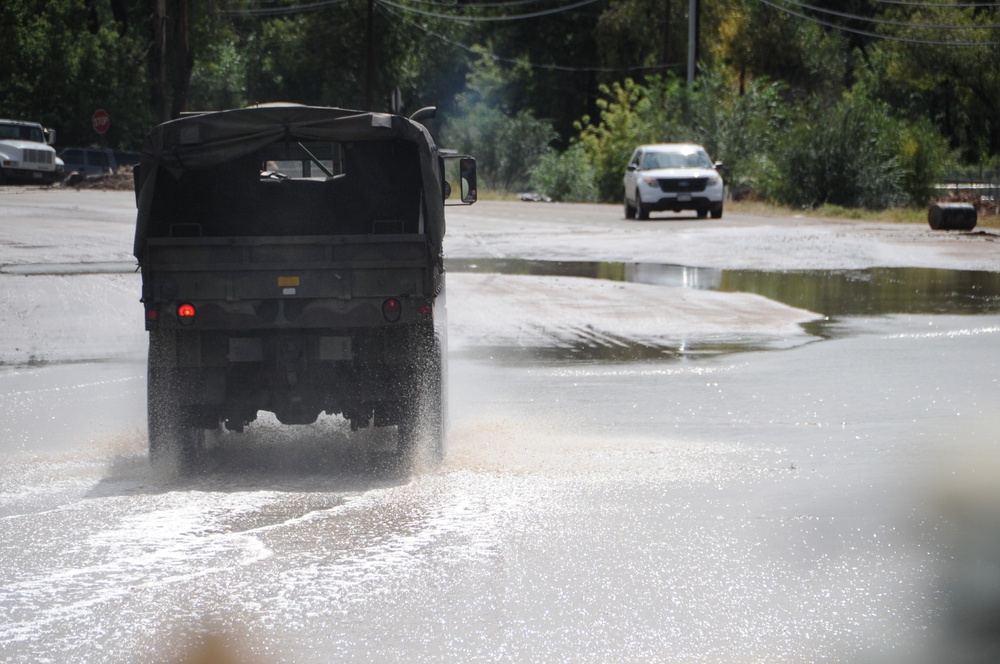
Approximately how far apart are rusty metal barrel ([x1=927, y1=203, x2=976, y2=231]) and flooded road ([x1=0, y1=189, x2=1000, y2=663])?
1758 cm

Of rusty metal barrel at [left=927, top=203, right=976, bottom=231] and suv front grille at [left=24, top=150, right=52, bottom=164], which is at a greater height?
suv front grille at [left=24, top=150, right=52, bottom=164]

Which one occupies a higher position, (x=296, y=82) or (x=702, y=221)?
(x=296, y=82)

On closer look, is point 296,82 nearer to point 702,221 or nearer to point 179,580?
point 702,221

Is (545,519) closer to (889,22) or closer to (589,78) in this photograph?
(889,22)

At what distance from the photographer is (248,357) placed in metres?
8.10

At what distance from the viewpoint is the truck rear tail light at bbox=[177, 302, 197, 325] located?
799 cm

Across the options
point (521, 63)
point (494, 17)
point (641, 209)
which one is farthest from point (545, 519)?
point (494, 17)

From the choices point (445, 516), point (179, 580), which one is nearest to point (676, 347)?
point (445, 516)

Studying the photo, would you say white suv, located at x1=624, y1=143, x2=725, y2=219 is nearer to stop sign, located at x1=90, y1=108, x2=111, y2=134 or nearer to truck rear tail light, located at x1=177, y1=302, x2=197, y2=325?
stop sign, located at x1=90, y1=108, x2=111, y2=134

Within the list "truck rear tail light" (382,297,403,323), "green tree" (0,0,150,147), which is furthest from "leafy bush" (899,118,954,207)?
"truck rear tail light" (382,297,403,323)

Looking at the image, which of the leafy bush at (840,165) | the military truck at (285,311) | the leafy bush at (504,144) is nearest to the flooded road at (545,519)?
the military truck at (285,311)

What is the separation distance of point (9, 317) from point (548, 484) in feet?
32.5

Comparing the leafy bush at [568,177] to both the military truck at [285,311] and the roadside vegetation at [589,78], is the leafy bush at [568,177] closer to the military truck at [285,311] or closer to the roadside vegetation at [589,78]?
the roadside vegetation at [589,78]

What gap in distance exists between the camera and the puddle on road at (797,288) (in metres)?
13.8
